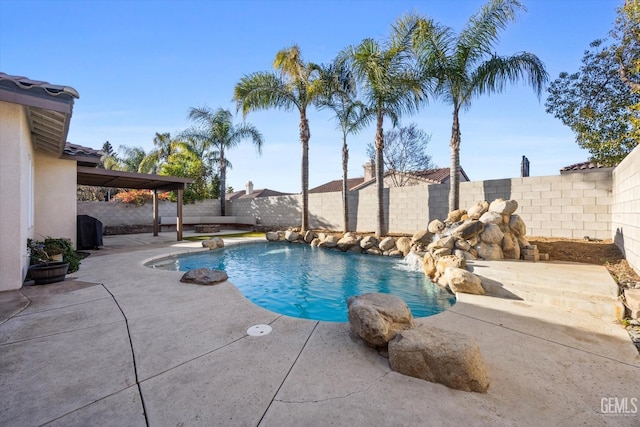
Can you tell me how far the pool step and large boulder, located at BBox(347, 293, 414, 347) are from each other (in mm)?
2745

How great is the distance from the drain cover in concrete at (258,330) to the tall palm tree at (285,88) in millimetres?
10807

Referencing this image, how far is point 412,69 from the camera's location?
1011cm

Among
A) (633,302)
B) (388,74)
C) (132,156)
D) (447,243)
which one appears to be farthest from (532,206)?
(132,156)

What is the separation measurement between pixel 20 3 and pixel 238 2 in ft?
14.6

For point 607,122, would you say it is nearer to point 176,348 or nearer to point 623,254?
point 623,254

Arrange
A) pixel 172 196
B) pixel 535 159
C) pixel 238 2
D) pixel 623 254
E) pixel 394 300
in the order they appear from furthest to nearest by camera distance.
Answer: pixel 172 196 → pixel 535 159 → pixel 238 2 → pixel 623 254 → pixel 394 300

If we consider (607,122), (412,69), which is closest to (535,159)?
(607,122)

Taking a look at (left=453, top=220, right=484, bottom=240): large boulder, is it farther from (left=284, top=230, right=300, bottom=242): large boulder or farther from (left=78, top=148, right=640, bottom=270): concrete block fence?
(left=284, top=230, right=300, bottom=242): large boulder

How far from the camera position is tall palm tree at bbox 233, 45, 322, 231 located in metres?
12.0

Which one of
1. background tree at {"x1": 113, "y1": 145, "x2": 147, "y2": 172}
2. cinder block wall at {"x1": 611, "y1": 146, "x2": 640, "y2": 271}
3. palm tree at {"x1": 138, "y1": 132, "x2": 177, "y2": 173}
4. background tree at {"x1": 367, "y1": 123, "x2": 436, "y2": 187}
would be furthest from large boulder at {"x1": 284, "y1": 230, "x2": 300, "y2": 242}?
background tree at {"x1": 113, "y1": 145, "x2": 147, "y2": 172}

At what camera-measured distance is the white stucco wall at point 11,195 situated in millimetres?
4438

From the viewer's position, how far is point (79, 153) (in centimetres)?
797

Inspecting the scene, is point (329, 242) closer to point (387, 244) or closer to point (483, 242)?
point (387, 244)

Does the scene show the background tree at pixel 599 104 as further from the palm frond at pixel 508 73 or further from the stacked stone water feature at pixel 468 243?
the stacked stone water feature at pixel 468 243
